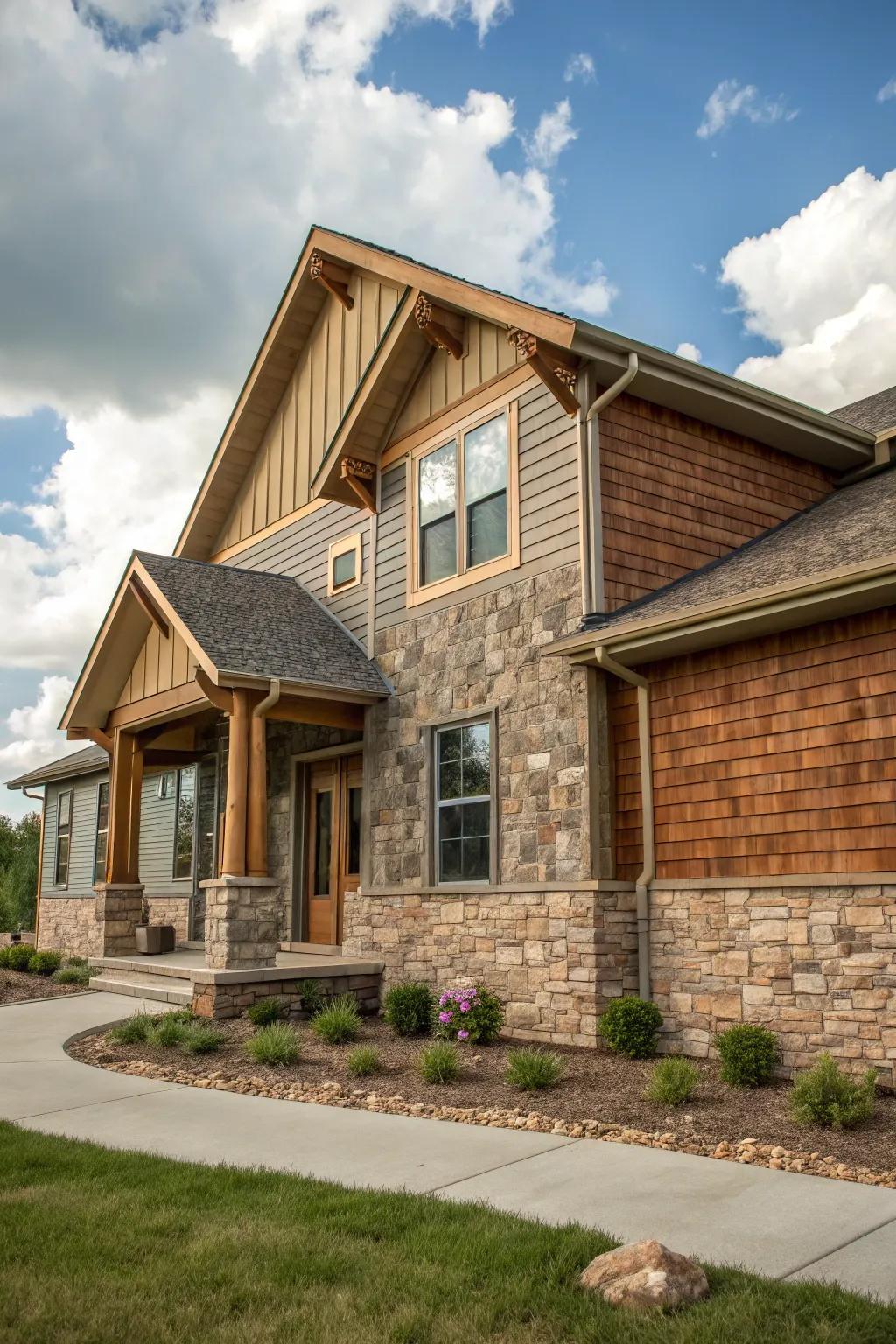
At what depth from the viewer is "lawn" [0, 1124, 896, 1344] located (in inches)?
135

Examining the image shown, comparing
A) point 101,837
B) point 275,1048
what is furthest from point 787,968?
point 101,837

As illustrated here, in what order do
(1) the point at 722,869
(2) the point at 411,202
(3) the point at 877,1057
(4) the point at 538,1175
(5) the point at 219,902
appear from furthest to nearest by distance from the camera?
(2) the point at 411,202 < (5) the point at 219,902 < (1) the point at 722,869 < (3) the point at 877,1057 < (4) the point at 538,1175

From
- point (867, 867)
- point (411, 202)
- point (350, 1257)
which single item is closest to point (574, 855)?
point (867, 867)

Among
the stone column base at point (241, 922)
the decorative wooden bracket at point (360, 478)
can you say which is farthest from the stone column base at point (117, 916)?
the decorative wooden bracket at point (360, 478)

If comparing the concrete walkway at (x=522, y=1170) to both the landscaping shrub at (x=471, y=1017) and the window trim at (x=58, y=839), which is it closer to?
the landscaping shrub at (x=471, y=1017)

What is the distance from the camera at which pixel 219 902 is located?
11.1 meters

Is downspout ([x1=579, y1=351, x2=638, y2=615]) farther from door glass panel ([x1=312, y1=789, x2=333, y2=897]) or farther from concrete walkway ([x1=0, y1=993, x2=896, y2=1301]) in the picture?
door glass panel ([x1=312, y1=789, x2=333, y2=897])

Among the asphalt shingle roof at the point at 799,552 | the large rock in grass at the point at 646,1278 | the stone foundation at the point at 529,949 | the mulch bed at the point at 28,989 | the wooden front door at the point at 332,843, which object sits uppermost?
the asphalt shingle roof at the point at 799,552

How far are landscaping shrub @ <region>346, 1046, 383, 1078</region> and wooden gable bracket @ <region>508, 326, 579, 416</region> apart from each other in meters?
5.95

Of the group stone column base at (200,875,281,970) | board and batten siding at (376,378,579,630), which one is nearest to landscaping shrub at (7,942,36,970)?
stone column base at (200,875,281,970)

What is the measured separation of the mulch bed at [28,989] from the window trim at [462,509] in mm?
6527

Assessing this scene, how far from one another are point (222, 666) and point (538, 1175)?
692cm

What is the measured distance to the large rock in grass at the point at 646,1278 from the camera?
3.58m

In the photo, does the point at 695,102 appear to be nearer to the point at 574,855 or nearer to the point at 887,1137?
the point at 574,855
